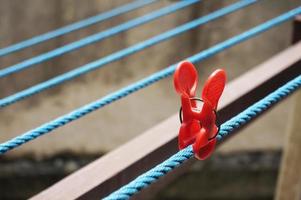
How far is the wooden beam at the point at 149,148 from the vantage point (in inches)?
32.8

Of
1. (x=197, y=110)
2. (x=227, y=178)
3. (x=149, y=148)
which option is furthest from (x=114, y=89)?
(x=197, y=110)

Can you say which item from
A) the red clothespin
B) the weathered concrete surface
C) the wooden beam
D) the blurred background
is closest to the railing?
the wooden beam

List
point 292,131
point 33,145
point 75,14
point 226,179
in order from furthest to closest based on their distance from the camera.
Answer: point 226,179
point 33,145
point 75,14
point 292,131

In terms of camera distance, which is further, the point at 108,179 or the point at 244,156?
the point at 244,156

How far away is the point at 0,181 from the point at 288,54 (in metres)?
1.78

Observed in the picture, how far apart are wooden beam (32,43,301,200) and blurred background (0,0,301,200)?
105 cm

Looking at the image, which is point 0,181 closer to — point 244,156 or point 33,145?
point 33,145

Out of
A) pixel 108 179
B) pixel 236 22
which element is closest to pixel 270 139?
pixel 236 22

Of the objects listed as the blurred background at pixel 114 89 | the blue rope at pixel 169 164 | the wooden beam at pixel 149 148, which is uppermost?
the blurred background at pixel 114 89

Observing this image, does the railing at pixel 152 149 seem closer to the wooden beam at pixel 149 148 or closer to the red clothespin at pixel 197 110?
the wooden beam at pixel 149 148

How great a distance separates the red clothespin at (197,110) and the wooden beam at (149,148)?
281 mm

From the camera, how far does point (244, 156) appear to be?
2.49 m

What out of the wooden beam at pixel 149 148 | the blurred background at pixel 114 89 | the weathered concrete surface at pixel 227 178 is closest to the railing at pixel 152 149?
the wooden beam at pixel 149 148

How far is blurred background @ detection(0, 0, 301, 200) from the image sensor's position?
7.22ft
